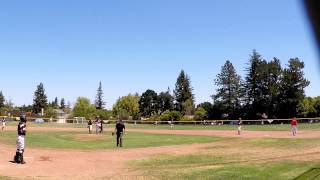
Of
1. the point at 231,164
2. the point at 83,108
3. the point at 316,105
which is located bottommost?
the point at 231,164

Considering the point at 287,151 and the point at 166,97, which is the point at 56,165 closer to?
the point at 287,151

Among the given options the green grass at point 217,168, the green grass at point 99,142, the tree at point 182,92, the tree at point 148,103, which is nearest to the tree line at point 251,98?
the tree at point 182,92

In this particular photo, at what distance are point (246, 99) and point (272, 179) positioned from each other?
108721mm

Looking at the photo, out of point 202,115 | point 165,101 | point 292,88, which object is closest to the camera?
point 292,88

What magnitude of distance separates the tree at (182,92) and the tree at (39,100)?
54123 millimetres

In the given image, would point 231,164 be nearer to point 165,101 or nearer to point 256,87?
point 256,87

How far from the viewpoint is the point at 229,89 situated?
13088cm

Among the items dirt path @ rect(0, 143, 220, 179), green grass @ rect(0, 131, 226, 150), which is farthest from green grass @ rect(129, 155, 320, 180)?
green grass @ rect(0, 131, 226, 150)

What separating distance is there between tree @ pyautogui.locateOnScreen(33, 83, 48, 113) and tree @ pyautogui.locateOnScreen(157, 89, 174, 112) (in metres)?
44.6

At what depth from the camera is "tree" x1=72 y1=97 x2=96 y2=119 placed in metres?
152

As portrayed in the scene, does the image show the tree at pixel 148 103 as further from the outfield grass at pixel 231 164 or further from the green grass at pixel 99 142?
the outfield grass at pixel 231 164

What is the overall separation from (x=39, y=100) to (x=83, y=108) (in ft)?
105

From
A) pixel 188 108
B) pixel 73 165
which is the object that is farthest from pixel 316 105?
pixel 73 165

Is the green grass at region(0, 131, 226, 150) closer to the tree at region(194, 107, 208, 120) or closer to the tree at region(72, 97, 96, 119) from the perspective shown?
the tree at region(194, 107, 208, 120)
